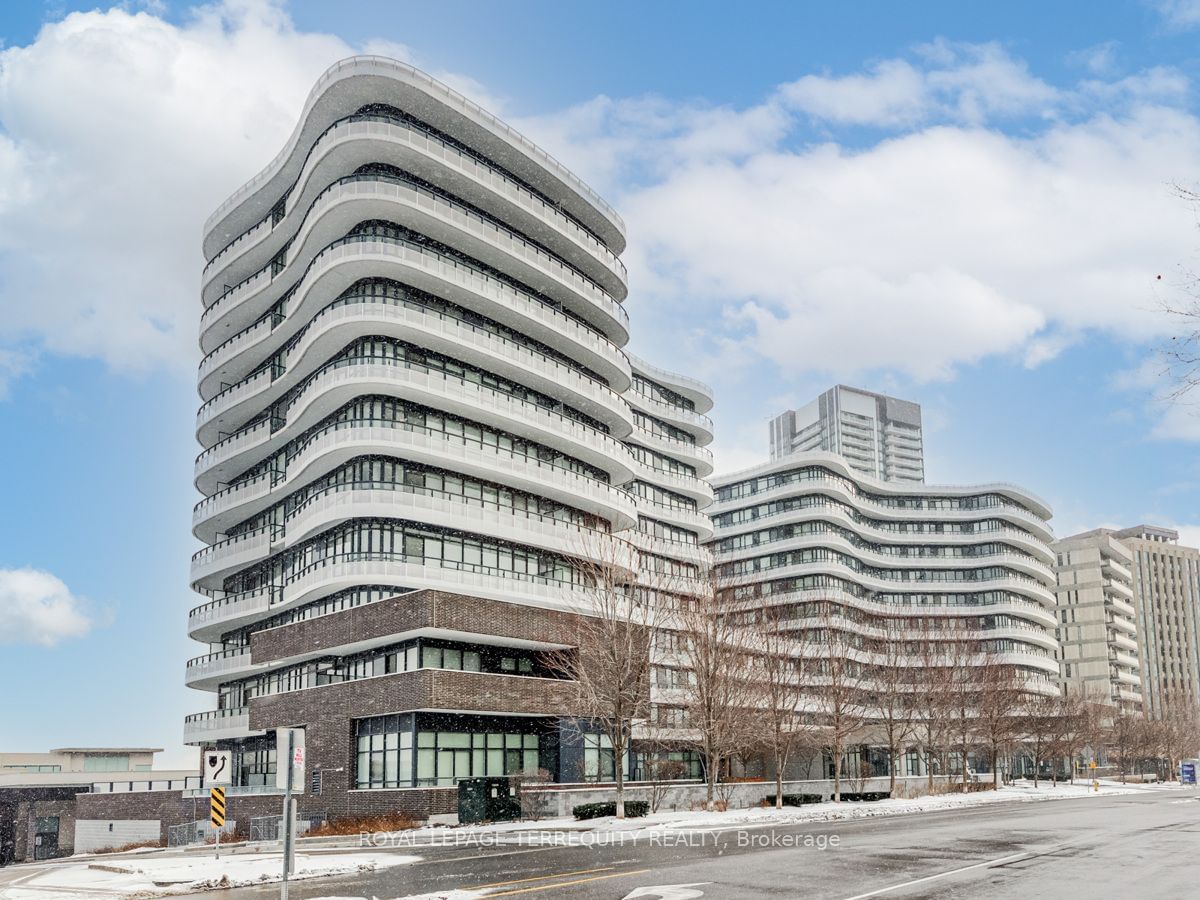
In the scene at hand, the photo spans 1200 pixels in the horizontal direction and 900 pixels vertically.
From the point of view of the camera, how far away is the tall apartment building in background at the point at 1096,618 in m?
161

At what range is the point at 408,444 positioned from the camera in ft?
178

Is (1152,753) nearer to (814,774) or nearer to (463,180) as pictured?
(814,774)

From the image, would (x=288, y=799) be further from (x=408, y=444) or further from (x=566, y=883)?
(x=408, y=444)

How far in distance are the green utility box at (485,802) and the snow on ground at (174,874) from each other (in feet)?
39.3

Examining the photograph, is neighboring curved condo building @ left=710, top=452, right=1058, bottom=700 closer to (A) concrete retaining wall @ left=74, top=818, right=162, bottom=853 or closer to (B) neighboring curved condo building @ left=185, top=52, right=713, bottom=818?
(B) neighboring curved condo building @ left=185, top=52, right=713, bottom=818

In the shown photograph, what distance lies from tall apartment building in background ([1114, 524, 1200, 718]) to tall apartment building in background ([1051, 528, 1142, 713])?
21.0 meters

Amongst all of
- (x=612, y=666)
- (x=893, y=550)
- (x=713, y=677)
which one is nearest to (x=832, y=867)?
(x=612, y=666)

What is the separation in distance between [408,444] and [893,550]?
8296 cm

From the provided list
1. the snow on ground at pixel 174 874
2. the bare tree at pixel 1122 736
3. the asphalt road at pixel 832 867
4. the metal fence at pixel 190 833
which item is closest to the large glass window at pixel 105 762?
the metal fence at pixel 190 833

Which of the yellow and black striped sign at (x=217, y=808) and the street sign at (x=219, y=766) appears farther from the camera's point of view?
the street sign at (x=219, y=766)

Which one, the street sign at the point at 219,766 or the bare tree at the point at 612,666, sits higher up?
the bare tree at the point at 612,666

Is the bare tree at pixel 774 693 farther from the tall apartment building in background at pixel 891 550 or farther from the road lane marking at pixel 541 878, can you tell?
the tall apartment building in background at pixel 891 550

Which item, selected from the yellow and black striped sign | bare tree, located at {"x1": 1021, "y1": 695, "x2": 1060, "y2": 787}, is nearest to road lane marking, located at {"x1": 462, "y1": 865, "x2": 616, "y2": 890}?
the yellow and black striped sign

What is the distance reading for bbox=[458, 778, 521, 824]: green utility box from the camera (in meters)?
Answer: 40.3
